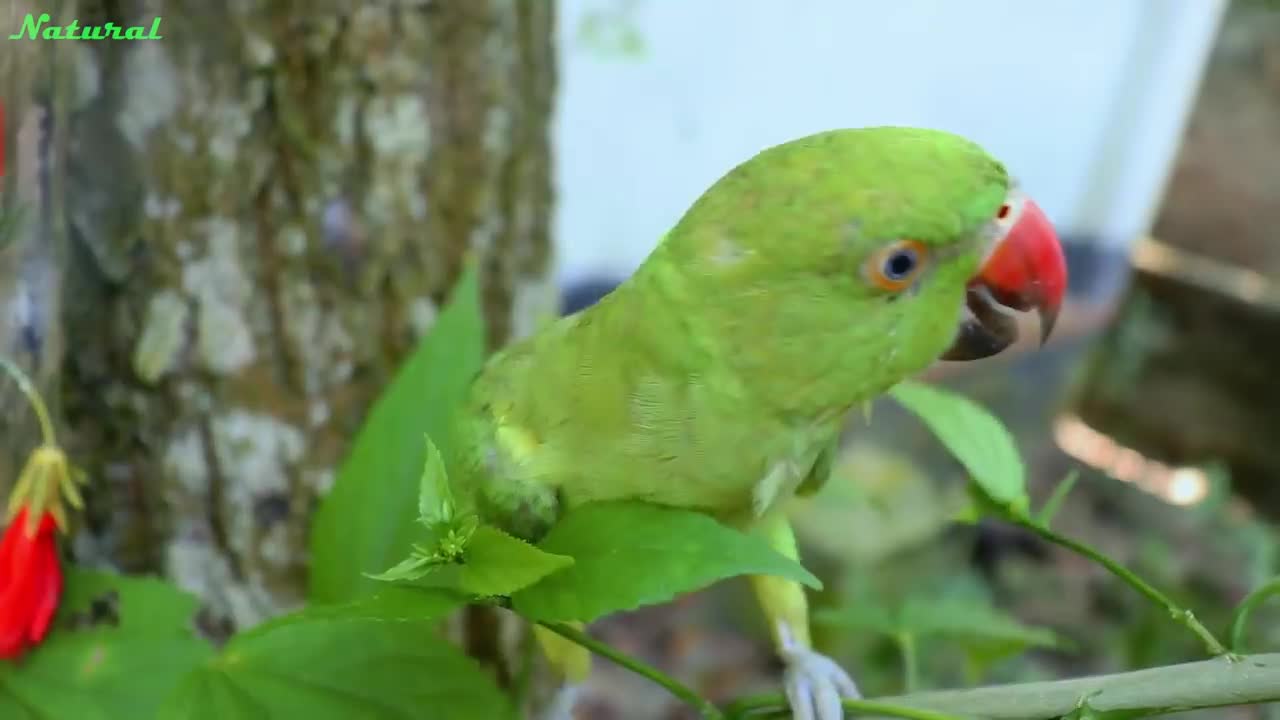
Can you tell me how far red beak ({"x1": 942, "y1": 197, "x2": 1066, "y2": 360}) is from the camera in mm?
408

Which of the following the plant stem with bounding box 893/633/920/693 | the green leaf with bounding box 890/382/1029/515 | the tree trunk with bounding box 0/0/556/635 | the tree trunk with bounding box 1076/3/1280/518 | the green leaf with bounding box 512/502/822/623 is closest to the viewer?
the green leaf with bounding box 512/502/822/623

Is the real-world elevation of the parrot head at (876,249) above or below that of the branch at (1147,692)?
above

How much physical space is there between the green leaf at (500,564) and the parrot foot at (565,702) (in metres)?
0.20

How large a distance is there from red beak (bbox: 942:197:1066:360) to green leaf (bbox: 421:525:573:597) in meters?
0.18

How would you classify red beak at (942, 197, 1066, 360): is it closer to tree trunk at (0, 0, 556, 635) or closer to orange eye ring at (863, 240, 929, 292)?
orange eye ring at (863, 240, 929, 292)

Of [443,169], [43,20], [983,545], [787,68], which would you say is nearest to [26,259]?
[43,20]

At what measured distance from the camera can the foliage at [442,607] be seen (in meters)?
0.37

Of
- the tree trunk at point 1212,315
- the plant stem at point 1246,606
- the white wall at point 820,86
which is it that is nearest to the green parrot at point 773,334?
the plant stem at point 1246,606

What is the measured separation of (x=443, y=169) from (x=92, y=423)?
30cm

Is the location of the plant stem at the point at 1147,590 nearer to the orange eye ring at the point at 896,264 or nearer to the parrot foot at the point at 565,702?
the orange eye ring at the point at 896,264

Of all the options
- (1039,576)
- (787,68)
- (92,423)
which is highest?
(787,68)

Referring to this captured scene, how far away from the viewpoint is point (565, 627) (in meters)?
0.42

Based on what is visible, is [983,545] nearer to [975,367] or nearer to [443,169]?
[975,367]

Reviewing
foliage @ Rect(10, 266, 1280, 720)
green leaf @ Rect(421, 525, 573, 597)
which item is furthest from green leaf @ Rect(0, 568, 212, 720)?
green leaf @ Rect(421, 525, 573, 597)
